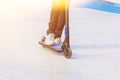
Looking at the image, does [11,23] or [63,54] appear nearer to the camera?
[63,54]

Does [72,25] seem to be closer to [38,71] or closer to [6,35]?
[6,35]

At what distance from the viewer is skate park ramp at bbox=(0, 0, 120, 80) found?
11.3ft

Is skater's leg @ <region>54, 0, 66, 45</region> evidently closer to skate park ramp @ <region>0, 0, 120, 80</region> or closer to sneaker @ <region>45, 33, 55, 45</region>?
sneaker @ <region>45, 33, 55, 45</region>

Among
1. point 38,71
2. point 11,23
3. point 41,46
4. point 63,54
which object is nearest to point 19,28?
point 11,23

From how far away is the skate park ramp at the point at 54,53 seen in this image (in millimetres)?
3434

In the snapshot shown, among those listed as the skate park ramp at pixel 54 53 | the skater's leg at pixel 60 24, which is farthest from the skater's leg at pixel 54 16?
the skate park ramp at pixel 54 53

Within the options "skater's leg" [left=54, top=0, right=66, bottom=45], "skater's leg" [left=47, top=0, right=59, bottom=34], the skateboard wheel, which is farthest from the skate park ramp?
"skater's leg" [left=47, top=0, right=59, bottom=34]

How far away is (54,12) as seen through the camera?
409cm

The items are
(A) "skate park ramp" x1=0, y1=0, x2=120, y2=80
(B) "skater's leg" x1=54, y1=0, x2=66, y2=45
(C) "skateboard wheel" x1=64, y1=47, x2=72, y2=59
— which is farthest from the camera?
(B) "skater's leg" x1=54, y1=0, x2=66, y2=45

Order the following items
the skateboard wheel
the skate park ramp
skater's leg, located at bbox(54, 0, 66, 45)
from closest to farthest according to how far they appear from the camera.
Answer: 1. the skate park ramp
2. the skateboard wheel
3. skater's leg, located at bbox(54, 0, 66, 45)

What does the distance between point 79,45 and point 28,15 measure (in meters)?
1.80

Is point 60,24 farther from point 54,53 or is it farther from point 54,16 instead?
point 54,53

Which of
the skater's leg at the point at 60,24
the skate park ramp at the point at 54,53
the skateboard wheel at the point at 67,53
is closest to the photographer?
the skate park ramp at the point at 54,53

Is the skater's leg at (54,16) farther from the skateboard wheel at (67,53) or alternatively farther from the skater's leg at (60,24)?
the skateboard wheel at (67,53)
